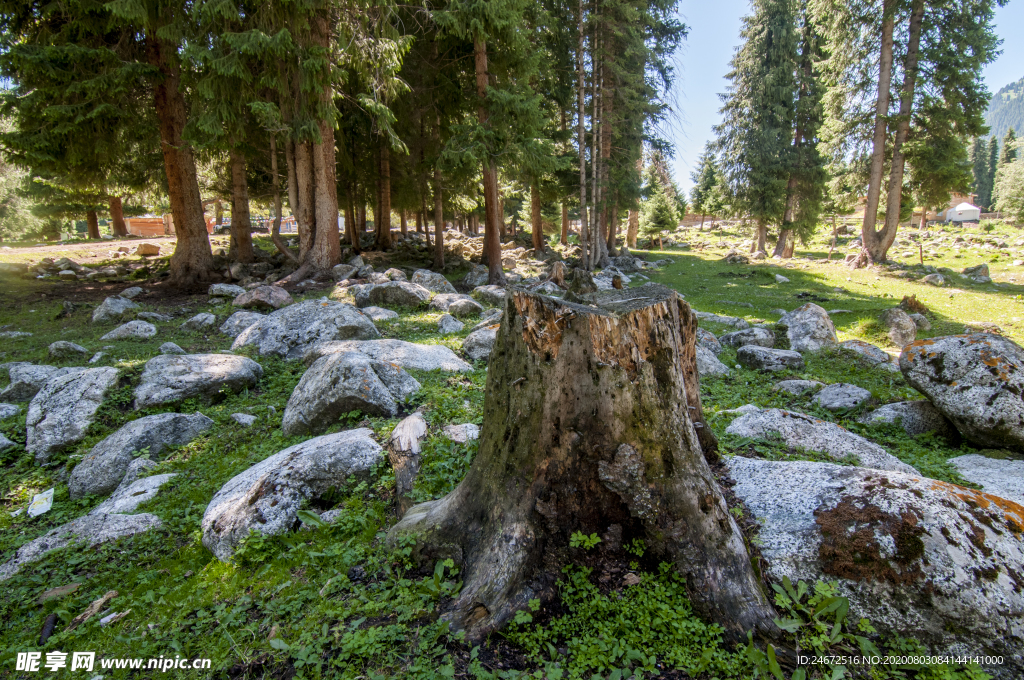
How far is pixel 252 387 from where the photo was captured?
6500 mm

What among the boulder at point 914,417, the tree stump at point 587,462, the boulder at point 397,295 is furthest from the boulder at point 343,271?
the boulder at point 914,417

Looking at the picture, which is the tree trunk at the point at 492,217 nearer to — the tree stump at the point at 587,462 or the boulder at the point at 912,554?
the tree stump at the point at 587,462

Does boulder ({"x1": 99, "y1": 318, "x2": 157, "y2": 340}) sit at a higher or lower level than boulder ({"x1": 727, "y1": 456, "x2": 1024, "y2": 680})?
higher

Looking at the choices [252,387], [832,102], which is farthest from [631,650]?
[832,102]

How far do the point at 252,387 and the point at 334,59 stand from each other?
35.5ft

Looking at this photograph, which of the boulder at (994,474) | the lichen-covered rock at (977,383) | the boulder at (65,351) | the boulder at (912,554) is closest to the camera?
the boulder at (912,554)

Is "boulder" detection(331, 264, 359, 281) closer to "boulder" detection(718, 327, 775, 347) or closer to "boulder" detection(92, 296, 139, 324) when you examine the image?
"boulder" detection(92, 296, 139, 324)

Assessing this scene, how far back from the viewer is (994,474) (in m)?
3.65

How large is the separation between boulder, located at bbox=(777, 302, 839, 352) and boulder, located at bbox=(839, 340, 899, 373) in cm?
43

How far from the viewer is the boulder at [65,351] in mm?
8031

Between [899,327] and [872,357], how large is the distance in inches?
116

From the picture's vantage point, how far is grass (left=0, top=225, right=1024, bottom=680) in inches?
91.2

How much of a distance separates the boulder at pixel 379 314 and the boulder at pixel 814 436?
23.9 ft

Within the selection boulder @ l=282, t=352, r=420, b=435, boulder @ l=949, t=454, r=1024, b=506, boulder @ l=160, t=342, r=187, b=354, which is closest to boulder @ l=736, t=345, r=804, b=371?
boulder @ l=949, t=454, r=1024, b=506
